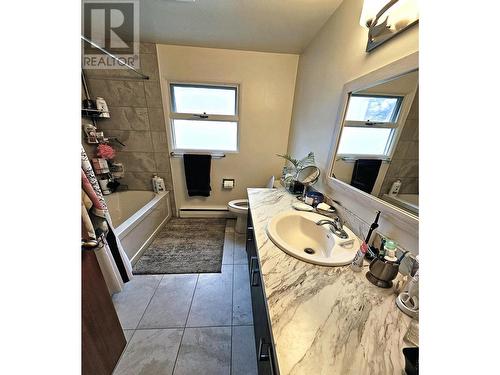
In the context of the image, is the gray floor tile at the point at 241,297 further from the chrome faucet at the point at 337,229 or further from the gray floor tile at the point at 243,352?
the chrome faucet at the point at 337,229

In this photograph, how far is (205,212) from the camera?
9.13ft

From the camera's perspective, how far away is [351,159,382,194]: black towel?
37.6 inches

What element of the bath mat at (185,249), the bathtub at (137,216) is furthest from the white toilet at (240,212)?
the bathtub at (137,216)

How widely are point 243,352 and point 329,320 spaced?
0.88m

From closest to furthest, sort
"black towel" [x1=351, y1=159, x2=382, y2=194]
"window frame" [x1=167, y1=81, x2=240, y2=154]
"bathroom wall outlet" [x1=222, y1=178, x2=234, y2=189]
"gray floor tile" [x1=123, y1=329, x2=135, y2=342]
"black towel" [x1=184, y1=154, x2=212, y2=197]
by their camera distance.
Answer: "black towel" [x1=351, y1=159, x2=382, y2=194], "gray floor tile" [x1=123, y1=329, x2=135, y2=342], "window frame" [x1=167, y1=81, x2=240, y2=154], "black towel" [x1=184, y1=154, x2=212, y2=197], "bathroom wall outlet" [x1=222, y1=178, x2=234, y2=189]

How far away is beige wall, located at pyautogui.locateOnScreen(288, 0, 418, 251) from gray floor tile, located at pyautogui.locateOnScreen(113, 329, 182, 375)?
1409mm

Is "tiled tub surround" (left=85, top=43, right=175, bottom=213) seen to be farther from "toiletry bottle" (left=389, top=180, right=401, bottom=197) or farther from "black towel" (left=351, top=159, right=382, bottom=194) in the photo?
"toiletry bottle" (left=389, top=180, right=401, bottom=197)

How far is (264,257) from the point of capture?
0.86 m

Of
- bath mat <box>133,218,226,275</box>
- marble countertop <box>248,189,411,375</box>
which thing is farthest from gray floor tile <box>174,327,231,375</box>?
marble countertop <box>248,189,411,375</box>

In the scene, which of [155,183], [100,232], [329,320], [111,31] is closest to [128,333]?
[100,232]

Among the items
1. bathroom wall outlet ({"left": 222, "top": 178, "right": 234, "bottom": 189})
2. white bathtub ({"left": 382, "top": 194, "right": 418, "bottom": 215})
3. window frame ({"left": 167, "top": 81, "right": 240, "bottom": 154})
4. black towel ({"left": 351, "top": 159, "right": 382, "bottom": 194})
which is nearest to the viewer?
white bathtub ({"left": 382, "top": 194, "right": 418, "bottom": 215})
